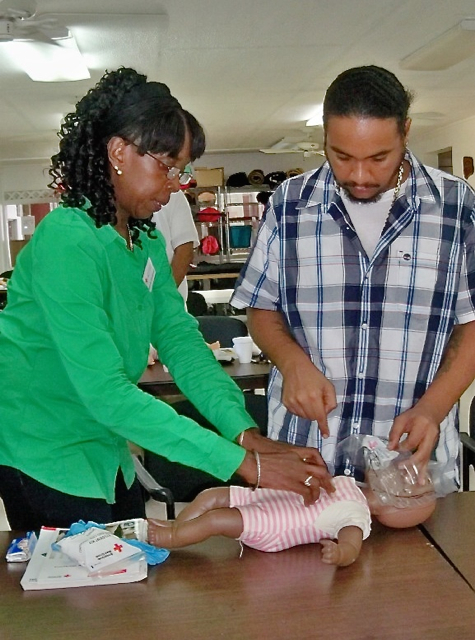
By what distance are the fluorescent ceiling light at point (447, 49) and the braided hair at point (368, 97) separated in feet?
12.9

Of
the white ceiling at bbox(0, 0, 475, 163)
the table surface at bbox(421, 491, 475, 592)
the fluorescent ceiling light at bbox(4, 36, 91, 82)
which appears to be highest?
the white ceiling at bbox(0, 0, 475, 163)

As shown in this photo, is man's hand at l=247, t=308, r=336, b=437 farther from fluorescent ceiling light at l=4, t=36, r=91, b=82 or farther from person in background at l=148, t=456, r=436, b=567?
fluorescent ceiling light at l=4, t=36, r=91, b=82

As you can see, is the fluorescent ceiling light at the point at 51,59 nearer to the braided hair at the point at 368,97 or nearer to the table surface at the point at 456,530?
the braided hair at the point at 368,97

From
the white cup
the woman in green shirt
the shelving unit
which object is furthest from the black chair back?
the shelving unit

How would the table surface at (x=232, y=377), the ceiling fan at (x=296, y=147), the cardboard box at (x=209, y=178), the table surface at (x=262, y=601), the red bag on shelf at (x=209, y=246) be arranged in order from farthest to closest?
the cardboard box at (x=209, y=178)
the red bag on shelf at (x=209, y=246)
the ceiling fan at (x=296, y=147)
the table surface at (x=232, y=377)
the table surface at (x=262, y=601)

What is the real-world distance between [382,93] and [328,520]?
3.01 feet

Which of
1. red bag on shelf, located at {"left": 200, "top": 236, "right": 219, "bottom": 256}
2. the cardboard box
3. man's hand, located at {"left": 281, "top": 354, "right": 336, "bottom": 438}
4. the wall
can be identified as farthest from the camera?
the cardboard box

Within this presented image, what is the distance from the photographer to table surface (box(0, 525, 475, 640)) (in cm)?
122

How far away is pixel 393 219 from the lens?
5.91 feet

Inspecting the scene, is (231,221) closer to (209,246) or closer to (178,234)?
(209,246)

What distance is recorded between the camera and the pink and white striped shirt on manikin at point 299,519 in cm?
152

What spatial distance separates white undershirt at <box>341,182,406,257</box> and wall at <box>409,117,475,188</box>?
30.1ft

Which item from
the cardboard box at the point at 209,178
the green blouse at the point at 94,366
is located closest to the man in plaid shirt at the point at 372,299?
the green blouse at the point at 94,366

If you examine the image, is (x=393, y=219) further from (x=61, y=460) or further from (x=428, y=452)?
(x=61, y=460)
